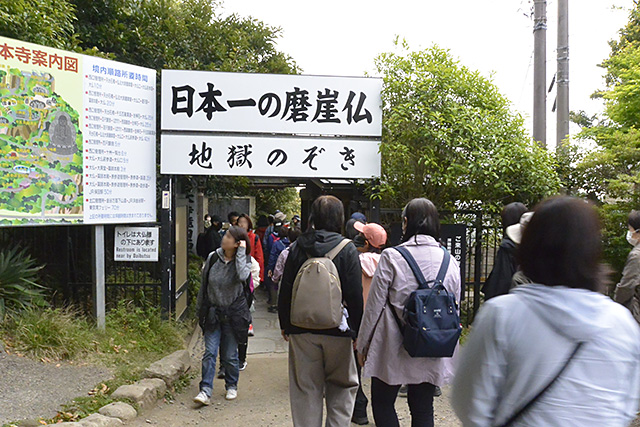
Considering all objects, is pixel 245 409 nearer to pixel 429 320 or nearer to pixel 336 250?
pixel 336 250

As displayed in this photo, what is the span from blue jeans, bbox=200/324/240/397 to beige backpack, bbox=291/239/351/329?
174cm

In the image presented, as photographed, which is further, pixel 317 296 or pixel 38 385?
pixel 38 385

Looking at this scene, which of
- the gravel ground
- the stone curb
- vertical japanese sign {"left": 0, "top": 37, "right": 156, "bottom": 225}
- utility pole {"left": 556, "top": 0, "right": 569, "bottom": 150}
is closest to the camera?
the stone curb

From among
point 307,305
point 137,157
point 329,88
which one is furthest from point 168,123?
point 307,305

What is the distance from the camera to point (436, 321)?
3.34m

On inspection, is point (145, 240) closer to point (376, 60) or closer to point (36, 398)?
point (36, 398)

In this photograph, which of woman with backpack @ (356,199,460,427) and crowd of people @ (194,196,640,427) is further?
woman with backpack @ (356,199,460,427)

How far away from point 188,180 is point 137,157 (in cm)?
247

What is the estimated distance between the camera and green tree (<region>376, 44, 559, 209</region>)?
7129 millimetres

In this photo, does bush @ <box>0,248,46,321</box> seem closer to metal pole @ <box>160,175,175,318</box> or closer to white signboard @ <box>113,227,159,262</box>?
white signboard @ <box>113,227,159,262</box>

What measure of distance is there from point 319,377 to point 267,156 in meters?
3.78

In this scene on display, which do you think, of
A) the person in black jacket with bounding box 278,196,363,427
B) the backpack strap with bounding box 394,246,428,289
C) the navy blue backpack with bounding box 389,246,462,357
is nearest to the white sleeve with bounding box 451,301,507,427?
the navy blue backpack with bounding box 389,246,462,357

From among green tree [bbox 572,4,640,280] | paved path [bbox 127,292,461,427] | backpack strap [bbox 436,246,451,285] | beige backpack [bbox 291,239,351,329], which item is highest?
green tree [bbox 572,4,640,280]

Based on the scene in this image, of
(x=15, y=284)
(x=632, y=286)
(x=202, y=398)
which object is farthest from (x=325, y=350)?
(x=15, y=284)
